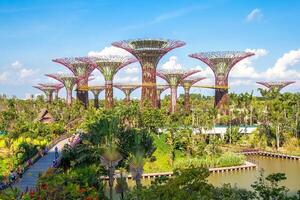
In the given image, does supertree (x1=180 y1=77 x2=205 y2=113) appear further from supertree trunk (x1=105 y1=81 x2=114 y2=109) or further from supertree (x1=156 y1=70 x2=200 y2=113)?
supertree trunk (x1=105 y1=81 x2=114 y2=109)

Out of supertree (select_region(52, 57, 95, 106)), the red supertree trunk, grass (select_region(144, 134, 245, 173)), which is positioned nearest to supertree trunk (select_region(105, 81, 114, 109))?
supertree (select_region(52, 57, 95, 106))

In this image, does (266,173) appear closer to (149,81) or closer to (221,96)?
(149,81)

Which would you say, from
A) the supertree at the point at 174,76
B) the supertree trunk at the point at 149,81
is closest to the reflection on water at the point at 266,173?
the supertree trunk at the point at 149,81

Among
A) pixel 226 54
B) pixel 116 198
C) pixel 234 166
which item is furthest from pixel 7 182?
pixel 226 54

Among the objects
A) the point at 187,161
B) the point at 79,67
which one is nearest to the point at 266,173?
the point at 187,161

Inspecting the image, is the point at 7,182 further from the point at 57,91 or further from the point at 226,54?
the point at 57,91

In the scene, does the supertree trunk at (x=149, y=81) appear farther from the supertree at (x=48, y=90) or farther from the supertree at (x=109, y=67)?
the supertree at (x=48, y=90)
